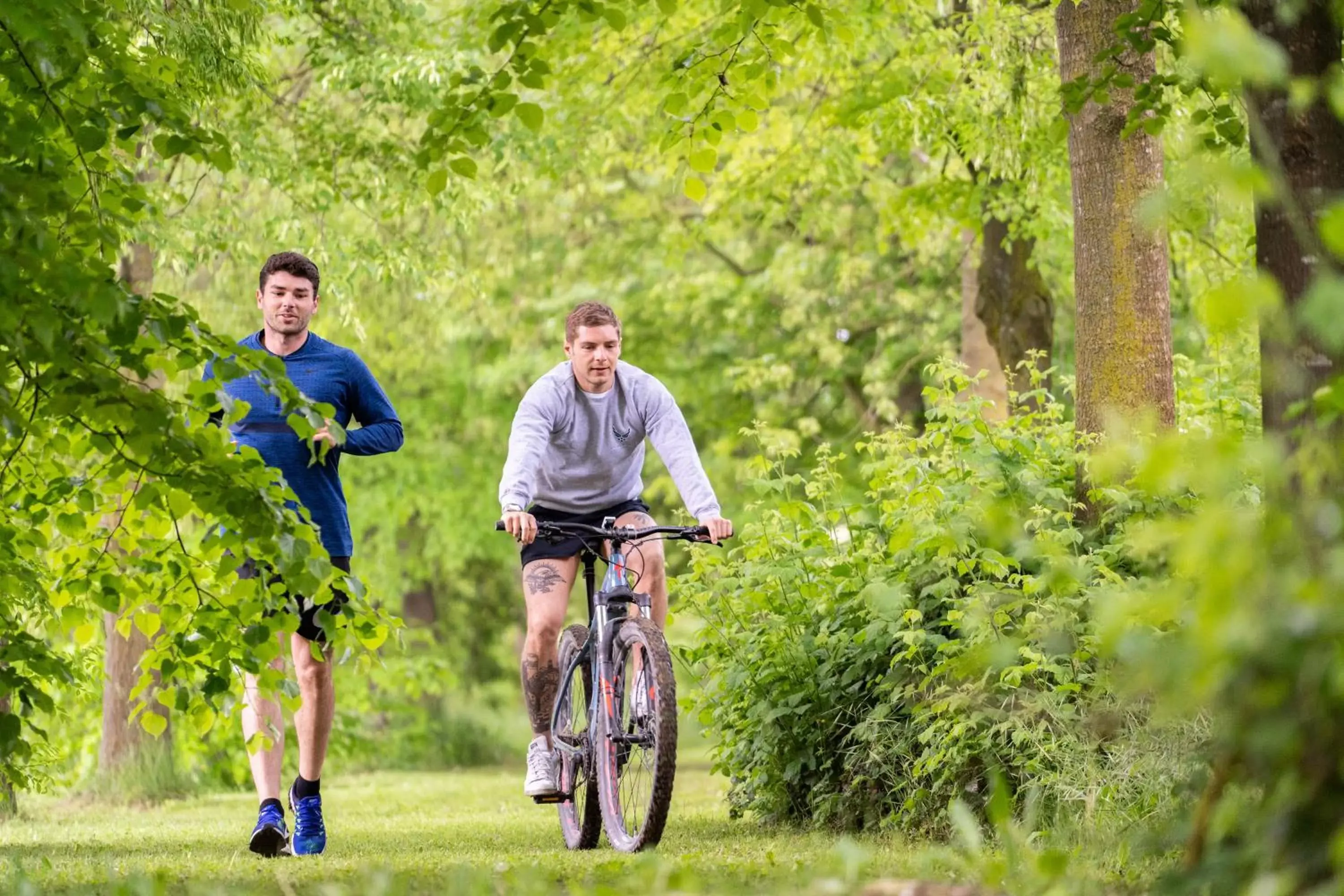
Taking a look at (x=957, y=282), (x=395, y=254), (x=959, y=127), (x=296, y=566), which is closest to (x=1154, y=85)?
(x=296, y=566)

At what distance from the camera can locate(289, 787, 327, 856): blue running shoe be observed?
21.9 feet

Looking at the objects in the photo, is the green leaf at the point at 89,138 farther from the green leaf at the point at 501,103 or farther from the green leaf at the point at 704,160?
the green leaf at the point at 704,160

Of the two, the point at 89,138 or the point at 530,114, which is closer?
the point at 89,138

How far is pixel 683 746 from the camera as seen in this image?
2942 centimetres

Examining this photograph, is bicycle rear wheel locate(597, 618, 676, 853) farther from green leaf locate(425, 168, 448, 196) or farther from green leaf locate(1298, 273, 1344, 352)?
green leaf locate(1298, 273, 1344, 352)

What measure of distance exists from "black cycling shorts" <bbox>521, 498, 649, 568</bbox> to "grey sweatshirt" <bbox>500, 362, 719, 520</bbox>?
0.02 metres

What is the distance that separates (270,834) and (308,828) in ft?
1.02

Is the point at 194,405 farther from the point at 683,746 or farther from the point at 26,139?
the point at 683,746

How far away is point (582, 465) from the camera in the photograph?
699 centimetres

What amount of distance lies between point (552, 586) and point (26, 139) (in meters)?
2.99

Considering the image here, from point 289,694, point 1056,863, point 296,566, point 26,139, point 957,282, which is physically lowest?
point 1056,863

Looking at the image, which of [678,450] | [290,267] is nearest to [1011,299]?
[678,450]

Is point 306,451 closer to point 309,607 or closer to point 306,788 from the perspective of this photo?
point 309,607

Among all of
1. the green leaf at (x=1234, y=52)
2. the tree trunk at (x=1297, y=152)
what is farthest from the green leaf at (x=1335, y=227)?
the tree trunk at (x=1297, y=152)
